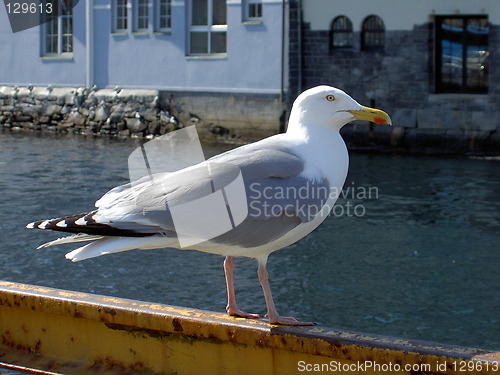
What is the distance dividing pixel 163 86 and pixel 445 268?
13.3m

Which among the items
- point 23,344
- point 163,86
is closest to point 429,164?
point 163,86

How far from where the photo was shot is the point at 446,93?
1791 cm

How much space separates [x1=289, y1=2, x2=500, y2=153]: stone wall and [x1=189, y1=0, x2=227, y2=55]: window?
→ 81.3 inches

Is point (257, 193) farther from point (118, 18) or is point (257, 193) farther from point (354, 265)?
point (118, 18)

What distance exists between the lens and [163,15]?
21.2 metres

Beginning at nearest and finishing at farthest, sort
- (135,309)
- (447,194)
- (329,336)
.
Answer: (329,336), (135,309), (447,194)

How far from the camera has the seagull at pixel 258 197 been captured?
155 inches

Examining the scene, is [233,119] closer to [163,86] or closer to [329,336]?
[163,86]

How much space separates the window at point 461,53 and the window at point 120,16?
304 inches

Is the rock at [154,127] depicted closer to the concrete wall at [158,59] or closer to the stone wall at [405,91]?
the concrete wall at [158,59]

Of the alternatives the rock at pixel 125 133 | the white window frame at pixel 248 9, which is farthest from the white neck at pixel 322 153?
the rock at pixel 125 133

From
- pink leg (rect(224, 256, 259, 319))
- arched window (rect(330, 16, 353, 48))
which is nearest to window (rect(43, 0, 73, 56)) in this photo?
arched window (rect(330, 16, 353, 48))

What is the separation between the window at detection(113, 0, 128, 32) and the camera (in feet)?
71.2

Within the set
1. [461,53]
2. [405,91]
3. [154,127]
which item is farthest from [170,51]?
[461,53]
